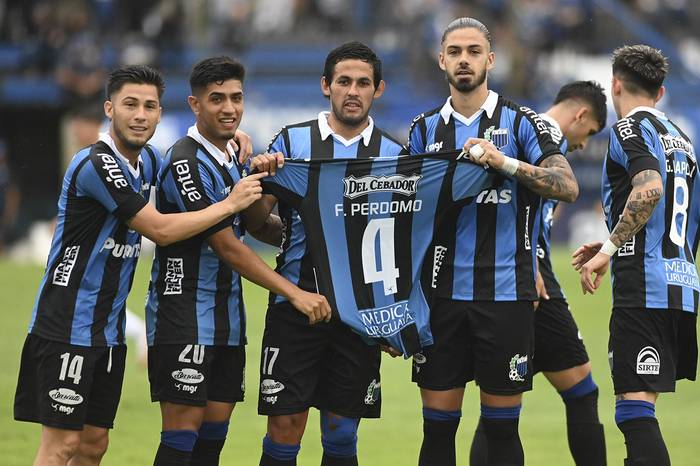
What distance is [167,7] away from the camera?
25172mm

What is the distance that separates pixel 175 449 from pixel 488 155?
2.24m

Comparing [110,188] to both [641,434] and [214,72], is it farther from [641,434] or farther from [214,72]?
[641,434]

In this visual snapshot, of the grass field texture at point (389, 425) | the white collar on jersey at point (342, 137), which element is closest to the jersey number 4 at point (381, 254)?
the white collar on jersey at point (342, 137)

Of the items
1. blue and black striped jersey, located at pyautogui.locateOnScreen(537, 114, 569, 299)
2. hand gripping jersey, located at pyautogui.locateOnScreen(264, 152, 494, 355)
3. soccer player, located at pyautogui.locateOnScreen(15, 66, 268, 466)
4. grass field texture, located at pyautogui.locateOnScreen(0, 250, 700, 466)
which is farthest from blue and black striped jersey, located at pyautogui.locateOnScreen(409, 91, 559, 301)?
grass field texture, located at pyautogui.locateOnScreen(0, 250, 700, 466)

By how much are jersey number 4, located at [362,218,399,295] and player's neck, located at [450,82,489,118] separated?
2.46 feet

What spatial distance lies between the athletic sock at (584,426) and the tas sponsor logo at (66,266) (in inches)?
128

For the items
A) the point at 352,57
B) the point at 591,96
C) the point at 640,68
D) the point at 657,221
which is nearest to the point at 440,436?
the point at 657,221

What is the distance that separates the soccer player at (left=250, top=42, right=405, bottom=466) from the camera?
19.7 ft

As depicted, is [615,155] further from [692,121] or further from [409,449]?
[692,121]

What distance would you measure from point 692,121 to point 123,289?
749 inches

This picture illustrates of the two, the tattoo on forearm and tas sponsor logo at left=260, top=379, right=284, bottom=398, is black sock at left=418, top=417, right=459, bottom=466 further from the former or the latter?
the tattoo on forearm

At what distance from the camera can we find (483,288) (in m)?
6.10

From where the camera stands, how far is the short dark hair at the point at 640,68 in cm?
636

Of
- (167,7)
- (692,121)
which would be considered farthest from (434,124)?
(167,7)
